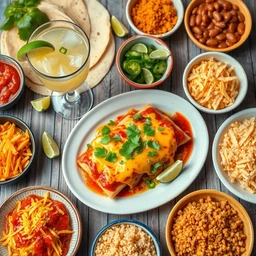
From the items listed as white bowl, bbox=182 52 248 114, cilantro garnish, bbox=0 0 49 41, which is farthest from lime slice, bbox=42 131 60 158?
white bowl, bbox=182 52 248 114

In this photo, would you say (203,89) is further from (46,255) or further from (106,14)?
(46,255)

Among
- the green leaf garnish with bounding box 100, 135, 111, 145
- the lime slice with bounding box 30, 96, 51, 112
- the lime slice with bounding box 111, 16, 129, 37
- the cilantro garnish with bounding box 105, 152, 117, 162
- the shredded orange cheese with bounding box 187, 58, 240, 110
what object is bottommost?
the cilantro garnish with bounding box 105, 152, 117, 162

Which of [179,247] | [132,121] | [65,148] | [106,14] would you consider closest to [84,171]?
[65,148]

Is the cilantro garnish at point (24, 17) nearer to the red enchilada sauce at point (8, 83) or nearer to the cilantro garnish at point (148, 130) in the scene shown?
the red enchilada sauce at point (8, 83)

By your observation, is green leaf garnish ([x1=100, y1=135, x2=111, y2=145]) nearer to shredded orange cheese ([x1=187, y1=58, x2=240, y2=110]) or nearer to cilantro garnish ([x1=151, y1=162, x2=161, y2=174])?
cilantro garnish ([x1=151, y1=162, x2=161, y2=174])

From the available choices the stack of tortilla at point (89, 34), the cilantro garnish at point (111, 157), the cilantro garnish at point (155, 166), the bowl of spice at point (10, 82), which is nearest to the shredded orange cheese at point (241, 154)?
the cilantro garnish at point (155, 166)

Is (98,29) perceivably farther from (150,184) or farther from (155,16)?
(150,184)
